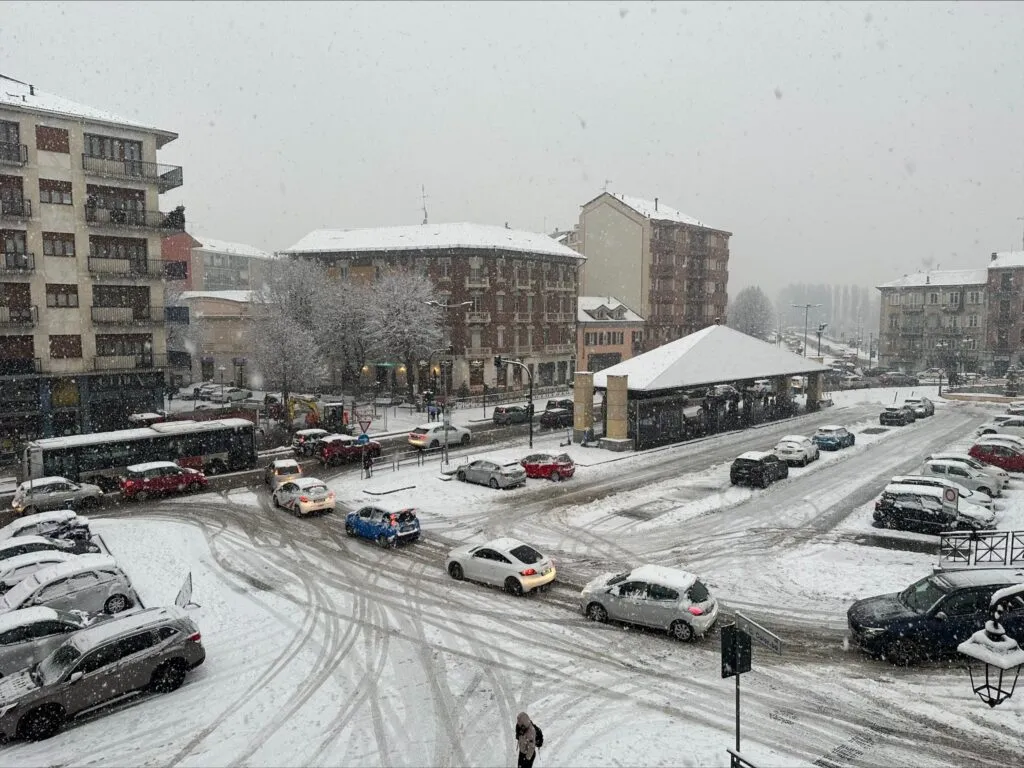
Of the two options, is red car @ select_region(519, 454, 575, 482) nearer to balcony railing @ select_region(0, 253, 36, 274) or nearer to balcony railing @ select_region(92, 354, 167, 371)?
balcony railing @ select_region(92, 354, 167, 371)

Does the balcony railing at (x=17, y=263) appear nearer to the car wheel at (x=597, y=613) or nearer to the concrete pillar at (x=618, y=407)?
the concrete pillar at (x=618, y=407)

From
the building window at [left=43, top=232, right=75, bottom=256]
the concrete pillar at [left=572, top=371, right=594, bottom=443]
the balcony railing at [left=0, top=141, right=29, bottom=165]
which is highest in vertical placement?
the balcony railing at [left=0, top=141, right=29, bottom=165]

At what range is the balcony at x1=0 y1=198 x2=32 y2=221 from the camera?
38.2 metres

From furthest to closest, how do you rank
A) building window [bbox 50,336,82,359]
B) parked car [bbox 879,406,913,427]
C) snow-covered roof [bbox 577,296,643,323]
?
snow-covered roof [bbox 577,296,643,323]
parked car [bbox 879,406,913,427]
building window [bbox 50,336,82,359]

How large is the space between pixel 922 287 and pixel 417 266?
70061 mm

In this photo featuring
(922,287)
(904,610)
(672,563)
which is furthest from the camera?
(922,287)

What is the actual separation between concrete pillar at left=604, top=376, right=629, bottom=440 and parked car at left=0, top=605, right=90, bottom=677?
2777 cm

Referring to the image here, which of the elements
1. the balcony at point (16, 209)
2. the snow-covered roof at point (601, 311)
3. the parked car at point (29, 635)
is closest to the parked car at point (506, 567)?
the parked car at point (29, 635)

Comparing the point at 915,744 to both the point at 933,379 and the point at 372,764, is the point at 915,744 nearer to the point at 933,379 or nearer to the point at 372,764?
the point at 372,764

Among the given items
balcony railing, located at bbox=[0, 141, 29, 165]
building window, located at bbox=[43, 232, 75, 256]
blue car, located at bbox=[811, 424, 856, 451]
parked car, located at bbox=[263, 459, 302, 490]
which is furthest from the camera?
building window, located at bbox=[43, 232, 75, 256]

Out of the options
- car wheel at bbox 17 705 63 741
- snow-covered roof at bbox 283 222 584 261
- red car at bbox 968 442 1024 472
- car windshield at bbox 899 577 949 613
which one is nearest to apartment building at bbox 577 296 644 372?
snow-covered roof at bbox 283 222 584 261

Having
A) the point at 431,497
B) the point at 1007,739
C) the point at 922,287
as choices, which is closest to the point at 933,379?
the point at 922,287

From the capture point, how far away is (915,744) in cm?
1076

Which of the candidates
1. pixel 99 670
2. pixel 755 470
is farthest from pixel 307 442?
pixel 99 670
